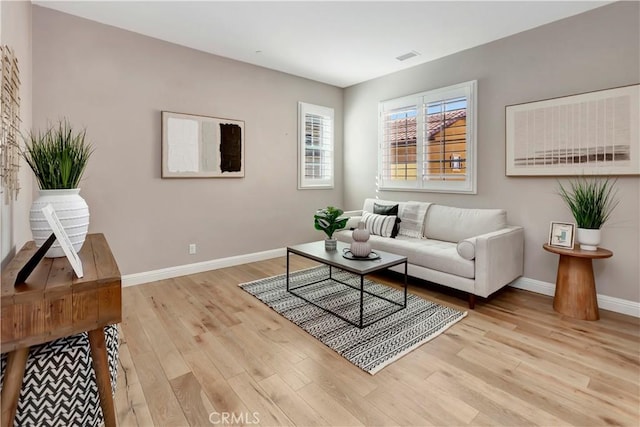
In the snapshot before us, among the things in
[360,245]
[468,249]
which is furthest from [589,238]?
[360,245]

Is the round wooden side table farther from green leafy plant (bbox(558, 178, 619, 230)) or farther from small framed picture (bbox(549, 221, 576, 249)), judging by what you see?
green leafy plant (bbox(558, 178, 619, 230))

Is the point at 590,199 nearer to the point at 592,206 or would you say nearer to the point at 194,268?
the point at 592,206

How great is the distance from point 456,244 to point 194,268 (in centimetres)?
307

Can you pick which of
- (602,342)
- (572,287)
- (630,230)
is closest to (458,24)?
(630,230)

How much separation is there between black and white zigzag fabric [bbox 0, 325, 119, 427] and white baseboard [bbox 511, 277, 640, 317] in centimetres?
371

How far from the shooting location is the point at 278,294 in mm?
3193

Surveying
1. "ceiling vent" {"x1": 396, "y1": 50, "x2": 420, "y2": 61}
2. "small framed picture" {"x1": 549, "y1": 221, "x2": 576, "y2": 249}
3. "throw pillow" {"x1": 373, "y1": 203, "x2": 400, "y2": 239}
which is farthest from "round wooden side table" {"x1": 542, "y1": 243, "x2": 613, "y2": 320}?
"ceiling vent" {"x1": 396, "y1": 50, "x2": 420, "y2": 61}

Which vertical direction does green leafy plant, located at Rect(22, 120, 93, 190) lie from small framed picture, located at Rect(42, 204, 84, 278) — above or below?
above

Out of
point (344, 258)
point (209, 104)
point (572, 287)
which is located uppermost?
point (209, 104)

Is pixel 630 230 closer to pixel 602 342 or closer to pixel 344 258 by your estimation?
pixel 602 342

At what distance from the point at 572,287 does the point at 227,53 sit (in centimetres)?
432

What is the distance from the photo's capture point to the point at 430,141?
4133 mm

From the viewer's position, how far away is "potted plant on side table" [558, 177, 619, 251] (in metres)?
2.67

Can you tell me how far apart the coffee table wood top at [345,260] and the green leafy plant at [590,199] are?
153 cm
